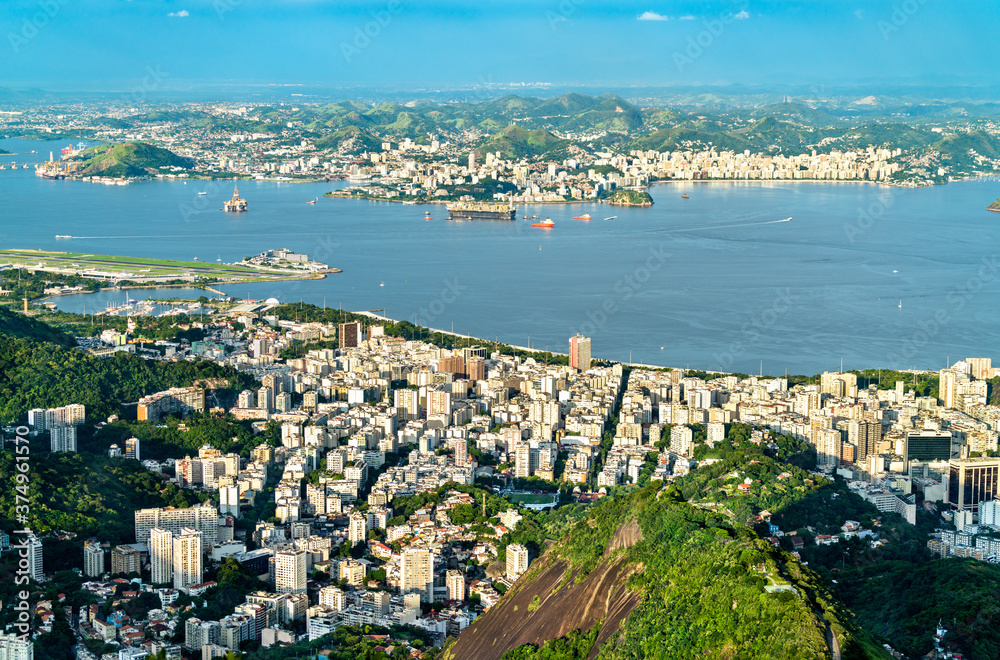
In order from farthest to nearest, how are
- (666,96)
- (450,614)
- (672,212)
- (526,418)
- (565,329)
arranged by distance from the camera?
1. (666,96)
2. (672,212)
3. (565,329)
4. (526,418)
5. (450,614)

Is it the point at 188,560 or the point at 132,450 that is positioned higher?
the point at 132,450

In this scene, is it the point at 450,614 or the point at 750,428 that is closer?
the point at 450,614

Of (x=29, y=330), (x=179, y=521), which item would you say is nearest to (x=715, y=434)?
(x=179, y=521)

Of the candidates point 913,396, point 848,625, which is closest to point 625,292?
point 913,396

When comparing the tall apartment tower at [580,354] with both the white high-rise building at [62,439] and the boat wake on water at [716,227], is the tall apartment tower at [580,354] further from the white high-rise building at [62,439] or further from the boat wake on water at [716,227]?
the boat wake on water at [716,227]

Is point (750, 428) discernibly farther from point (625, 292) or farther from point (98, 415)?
point (625, 292)

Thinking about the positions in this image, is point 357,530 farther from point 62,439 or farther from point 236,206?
point 236,206
